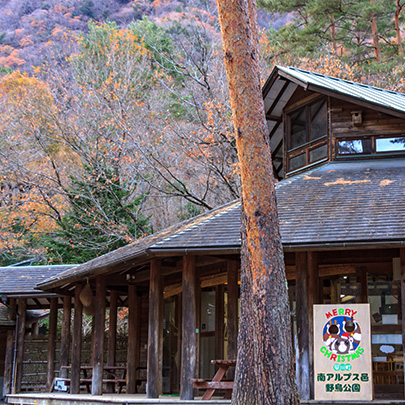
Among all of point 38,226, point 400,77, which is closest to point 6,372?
point 38,226

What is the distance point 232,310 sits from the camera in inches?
493

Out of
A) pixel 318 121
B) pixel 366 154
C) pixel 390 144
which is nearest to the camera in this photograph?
pixel 390 144

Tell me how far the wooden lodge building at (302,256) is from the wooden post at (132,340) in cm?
3

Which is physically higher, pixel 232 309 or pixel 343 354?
pixel 232 309

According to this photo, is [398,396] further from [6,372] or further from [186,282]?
[6,372]

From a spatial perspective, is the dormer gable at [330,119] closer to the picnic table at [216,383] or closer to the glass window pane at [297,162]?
the glass window pane at [297,162]

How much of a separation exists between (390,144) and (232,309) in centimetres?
591

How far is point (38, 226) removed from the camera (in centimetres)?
3091

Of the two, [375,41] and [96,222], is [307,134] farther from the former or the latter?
[375,41]

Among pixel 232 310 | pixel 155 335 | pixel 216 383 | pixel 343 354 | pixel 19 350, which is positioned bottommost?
pixel 216 383

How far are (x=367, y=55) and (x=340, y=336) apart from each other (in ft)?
83.7

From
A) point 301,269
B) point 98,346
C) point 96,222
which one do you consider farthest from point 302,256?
point 96,222

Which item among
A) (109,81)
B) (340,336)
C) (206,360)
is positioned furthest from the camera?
(109,81)

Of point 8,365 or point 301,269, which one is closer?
point 301,269
